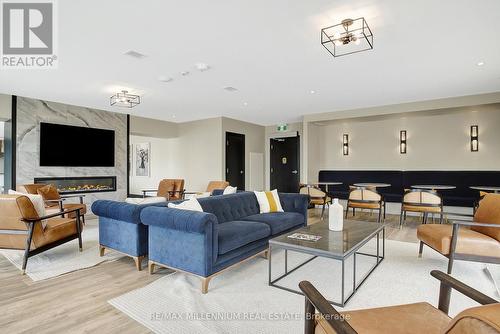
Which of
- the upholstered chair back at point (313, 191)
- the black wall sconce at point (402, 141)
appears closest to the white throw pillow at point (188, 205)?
the upholstered chair back at point (313, 191)

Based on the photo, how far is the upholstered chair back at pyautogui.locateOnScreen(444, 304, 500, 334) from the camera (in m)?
0.65

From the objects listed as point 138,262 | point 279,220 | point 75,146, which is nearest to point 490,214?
point 279,220

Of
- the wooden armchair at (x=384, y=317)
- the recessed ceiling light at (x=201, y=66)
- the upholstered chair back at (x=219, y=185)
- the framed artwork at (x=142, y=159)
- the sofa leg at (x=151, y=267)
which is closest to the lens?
the wooden armchair at (x=384, y=317)

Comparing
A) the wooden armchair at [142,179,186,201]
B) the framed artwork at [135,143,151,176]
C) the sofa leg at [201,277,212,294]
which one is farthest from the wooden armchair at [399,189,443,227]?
the framed artwork at [135,143,151,176]

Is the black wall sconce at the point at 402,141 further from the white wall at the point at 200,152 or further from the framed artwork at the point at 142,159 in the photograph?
the framed artwork at the point at 142,159

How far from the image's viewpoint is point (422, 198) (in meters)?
4.92

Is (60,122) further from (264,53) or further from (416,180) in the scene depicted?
(416,180)

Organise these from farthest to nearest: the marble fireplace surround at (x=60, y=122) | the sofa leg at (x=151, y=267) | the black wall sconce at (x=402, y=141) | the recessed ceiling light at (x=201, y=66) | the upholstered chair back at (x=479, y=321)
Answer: the black wall sconce at (x=402, y=141)
the marble fireplace surround at (x=60, y=122)
the recessed ceiling light at (x=201, y=66)
the sofa leg at (x=151, y=267)
the upholstered chair back at (x=479, y=321)

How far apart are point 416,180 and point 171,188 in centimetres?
614

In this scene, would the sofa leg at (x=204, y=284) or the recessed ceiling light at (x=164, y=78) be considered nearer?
the sofa leg at (x=204, y=284)

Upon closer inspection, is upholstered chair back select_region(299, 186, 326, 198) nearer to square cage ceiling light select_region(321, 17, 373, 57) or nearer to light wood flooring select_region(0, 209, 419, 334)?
square cage ceiling light select_region(321, 17, 373, 57)

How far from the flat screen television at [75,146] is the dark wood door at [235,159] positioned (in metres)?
3.11

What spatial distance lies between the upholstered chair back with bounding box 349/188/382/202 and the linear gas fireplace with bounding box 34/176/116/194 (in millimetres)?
5931

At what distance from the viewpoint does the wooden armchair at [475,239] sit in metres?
2.70
